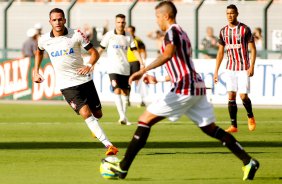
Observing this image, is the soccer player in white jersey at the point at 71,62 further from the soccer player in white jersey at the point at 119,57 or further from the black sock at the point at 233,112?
the soccer player in white jersey at the point at 119,57

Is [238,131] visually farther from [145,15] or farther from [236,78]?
[145,15]

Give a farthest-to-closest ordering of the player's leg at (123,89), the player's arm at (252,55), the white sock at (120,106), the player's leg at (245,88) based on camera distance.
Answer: the player's leg at (123,89), the white sock at (120,106), the player's leg at (245,88), the player's arm at (252,55)

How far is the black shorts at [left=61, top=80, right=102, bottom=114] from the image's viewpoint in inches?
584

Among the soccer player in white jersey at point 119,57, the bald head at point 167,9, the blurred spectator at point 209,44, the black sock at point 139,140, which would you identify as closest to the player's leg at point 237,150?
the black sock at point 139,140

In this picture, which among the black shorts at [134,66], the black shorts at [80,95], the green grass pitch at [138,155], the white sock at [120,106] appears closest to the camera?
the green grass pitch at [138,155]

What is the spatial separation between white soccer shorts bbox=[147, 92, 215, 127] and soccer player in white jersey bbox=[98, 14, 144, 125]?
31.4ft

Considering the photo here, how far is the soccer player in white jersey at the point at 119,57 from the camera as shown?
21656mm

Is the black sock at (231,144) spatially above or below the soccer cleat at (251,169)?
above

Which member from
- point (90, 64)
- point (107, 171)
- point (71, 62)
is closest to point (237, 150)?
point (107, 171)

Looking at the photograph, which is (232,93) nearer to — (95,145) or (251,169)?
(95,145)

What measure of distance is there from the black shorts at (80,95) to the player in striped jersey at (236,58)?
14.7 feet

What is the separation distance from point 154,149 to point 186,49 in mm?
4330

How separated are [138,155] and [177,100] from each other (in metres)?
3.32

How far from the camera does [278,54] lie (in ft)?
94.7
